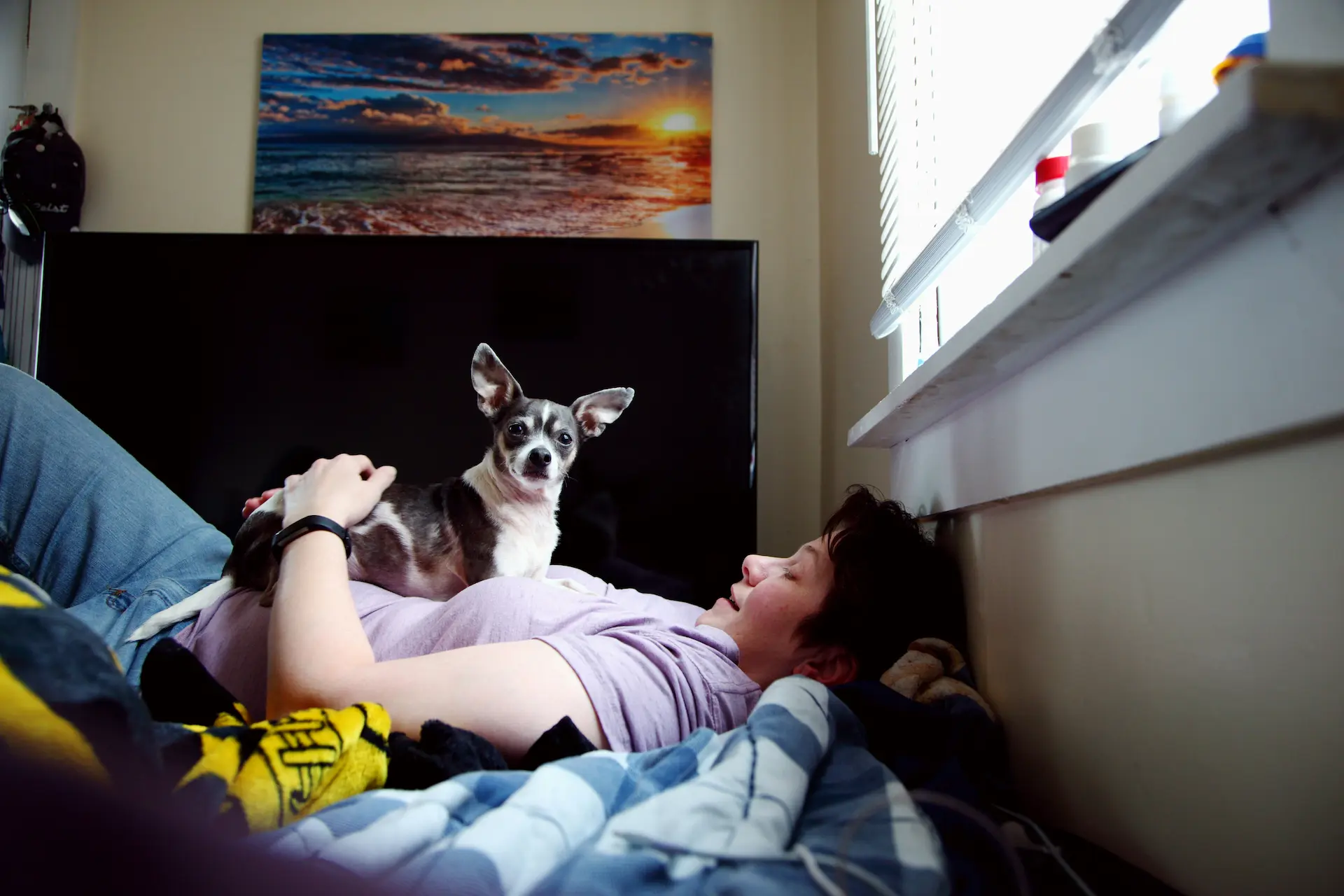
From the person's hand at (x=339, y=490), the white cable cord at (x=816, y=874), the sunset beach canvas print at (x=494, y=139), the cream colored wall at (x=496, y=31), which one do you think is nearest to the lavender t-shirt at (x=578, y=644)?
the person's hand at (x=339, y=490)

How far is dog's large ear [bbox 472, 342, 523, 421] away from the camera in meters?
1.60

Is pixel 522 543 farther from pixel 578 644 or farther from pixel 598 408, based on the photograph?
pixel 578 644

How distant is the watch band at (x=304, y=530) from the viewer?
3.27 ft

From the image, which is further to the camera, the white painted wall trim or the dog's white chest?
the dog's white chest

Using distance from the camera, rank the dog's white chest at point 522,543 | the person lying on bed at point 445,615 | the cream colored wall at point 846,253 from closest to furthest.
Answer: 1. the person lying on bed at point 445,615
2. the dog's white chest at point 522,543
3. the cream colored wall at point 846,253

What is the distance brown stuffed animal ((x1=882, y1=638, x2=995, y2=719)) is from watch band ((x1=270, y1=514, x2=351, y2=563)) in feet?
2.23

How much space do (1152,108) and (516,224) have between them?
1740 millimetres

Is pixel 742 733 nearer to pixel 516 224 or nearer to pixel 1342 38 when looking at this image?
pixel 1342 38

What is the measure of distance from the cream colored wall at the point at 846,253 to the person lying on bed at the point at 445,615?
2.04 feet

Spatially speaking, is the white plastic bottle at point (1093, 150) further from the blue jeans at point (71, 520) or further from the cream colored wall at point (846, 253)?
the blue jeans at point (71, 520)

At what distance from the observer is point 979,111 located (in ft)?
3.92

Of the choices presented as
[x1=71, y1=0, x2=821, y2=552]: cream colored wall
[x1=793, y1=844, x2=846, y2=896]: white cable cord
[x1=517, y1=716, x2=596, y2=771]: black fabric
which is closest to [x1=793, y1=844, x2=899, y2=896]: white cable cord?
[x1=793, y1=844, x2=846, y2=896]: white cable cord

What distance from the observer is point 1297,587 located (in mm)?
428

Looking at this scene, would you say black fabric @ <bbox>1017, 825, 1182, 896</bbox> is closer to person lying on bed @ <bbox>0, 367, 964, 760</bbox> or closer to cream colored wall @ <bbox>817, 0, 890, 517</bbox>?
person lying on bed @ <bbox>0, 367, 964, 760</bbox>
